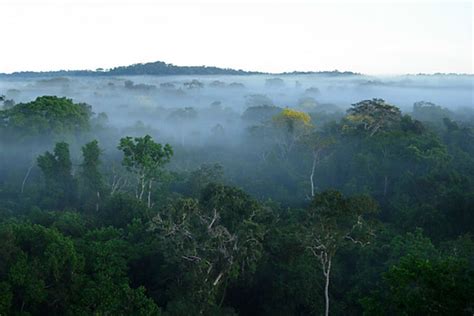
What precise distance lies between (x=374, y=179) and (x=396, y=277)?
1196 inches

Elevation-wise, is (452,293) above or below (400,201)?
above

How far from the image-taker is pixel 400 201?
36125mm

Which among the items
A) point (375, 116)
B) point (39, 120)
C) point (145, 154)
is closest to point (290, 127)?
point (375, 116)

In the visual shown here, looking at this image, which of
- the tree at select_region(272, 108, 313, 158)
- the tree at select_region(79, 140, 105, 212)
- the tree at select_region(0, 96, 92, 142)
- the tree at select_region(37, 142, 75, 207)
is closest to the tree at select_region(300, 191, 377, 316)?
the tree at select_region(79, 140, 105, 212)

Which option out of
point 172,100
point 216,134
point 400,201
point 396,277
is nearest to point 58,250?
point 396,277

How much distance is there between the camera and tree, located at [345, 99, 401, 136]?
4934 centimetres

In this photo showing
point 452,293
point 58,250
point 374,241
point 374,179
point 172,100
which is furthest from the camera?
point 172,100

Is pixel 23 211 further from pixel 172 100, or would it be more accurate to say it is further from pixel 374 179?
pixel 172 100

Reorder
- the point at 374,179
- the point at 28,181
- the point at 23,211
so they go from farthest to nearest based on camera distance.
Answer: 1. the point at 28,181
2. the point at 374,179
3. the point at 23,211

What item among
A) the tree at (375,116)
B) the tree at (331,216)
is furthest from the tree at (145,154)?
the tree at (375,116)

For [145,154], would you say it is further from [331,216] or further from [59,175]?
[331,216]

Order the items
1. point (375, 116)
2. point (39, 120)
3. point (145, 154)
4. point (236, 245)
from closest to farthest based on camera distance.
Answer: point (236, 245), point (145, 154), point (39, 120), point (375, 116)

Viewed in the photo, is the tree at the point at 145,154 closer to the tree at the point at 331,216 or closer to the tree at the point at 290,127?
the tree at the point at 331,216

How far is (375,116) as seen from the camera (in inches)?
1960
